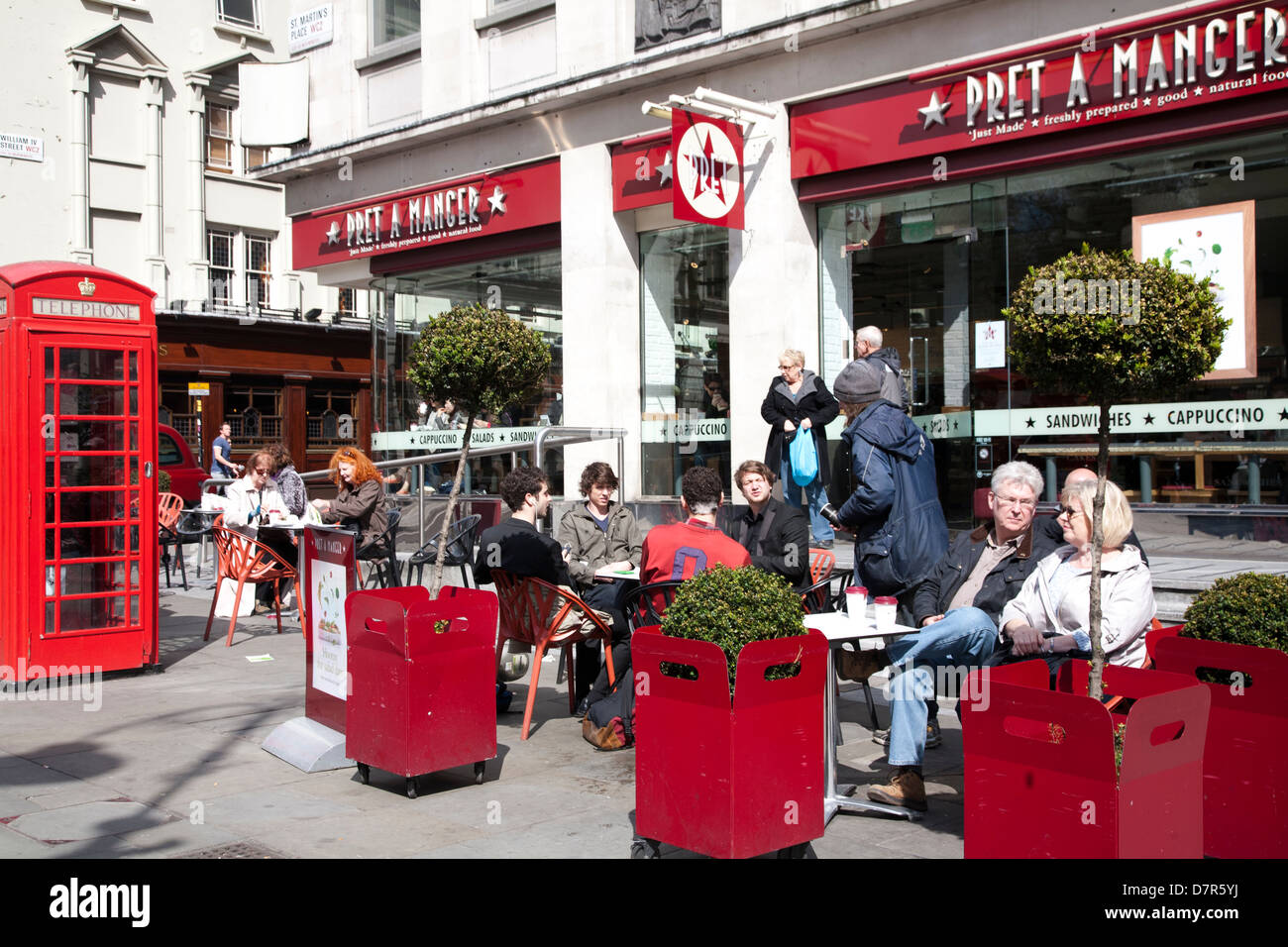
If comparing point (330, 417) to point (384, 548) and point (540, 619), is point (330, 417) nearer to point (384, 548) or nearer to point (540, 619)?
point (384, 548)

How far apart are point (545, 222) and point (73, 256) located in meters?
20.4

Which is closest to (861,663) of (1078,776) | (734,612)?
(734,612)

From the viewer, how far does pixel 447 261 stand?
15.3 meters

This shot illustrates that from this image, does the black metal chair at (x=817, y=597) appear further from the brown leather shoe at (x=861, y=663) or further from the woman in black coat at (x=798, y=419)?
the woman in black coat at (x=798, y=419)

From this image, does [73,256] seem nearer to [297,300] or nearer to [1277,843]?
[297,300]

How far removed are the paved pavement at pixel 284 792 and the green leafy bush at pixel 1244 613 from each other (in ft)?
4.26

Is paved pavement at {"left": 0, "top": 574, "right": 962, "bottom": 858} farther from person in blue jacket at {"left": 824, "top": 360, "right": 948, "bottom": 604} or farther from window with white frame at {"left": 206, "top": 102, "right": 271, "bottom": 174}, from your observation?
window with white frame at {"left": 206, "top": 102, "right": 271, "bottom": 174}

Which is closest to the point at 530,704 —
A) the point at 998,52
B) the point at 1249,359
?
the point at 1249,359

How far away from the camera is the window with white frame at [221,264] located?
104 feet

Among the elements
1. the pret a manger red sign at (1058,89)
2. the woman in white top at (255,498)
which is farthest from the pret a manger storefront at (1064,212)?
the woman in white top at (255,498)

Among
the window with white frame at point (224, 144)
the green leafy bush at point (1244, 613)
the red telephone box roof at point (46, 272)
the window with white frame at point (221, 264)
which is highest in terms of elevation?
the window with white frame at point (224, 144)

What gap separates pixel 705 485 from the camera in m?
6.11

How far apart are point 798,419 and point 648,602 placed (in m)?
4.90

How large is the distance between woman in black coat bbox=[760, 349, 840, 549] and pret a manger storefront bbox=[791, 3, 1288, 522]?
4.25 ft
